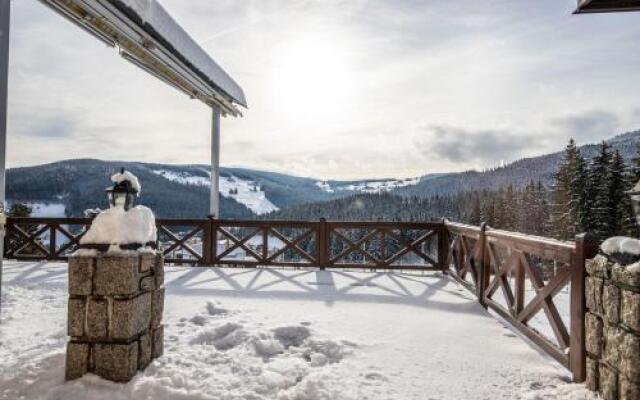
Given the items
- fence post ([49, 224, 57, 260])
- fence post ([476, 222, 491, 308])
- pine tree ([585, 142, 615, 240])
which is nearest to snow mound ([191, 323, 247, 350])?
fence post ([476, 222, 491, 308])

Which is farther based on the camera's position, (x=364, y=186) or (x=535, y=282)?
(x=364, y=186)

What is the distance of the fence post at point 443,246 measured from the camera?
7066mm

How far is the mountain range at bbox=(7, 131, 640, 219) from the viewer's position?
126 ft

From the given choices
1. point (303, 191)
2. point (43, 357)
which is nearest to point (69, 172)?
point (43, 357)

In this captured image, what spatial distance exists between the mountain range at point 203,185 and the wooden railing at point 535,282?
10.9 feet

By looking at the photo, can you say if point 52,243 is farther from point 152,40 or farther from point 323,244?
point 323,244

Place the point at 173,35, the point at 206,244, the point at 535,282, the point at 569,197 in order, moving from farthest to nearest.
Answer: the point at 569,197 → the point at 206,244 → the point at 173,35 → the point at 535,282

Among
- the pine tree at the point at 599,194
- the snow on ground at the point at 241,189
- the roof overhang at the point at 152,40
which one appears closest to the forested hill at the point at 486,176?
the snow on ground at the point at 241,189

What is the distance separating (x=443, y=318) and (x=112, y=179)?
135 inches

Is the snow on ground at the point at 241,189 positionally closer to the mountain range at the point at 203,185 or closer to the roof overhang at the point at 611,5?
the mountain range at the point at 203,185

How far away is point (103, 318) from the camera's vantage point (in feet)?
8.25

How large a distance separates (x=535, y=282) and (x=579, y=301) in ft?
2.04

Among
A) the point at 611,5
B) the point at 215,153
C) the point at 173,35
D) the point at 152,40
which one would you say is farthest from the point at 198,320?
the point at 215,153

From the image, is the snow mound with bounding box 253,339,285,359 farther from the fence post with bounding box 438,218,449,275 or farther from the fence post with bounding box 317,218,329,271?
the fence post with bounding box 438,218,449,275
